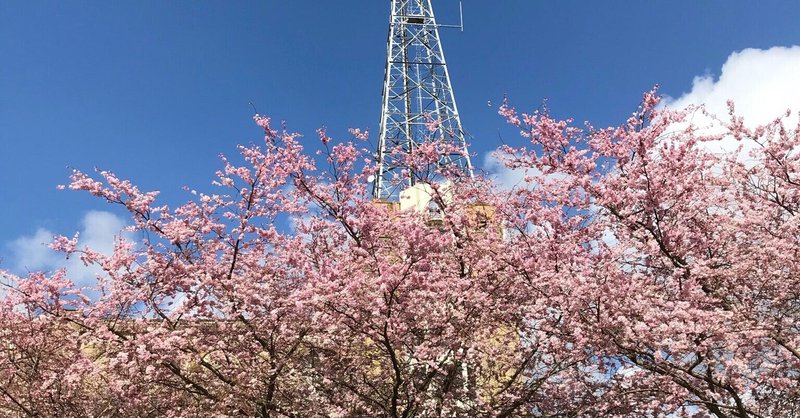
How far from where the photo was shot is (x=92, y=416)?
834cm

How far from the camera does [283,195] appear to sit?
900cm

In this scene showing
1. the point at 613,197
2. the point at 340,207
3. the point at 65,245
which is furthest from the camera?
the point at 340,207

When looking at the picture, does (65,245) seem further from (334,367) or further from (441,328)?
(441,328)

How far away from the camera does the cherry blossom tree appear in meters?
6.61

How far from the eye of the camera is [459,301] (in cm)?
767

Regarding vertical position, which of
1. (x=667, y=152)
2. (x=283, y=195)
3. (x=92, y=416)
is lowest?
(x=92, y=416)

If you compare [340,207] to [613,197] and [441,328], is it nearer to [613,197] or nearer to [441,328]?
[441,328]

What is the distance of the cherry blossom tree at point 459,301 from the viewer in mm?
6613

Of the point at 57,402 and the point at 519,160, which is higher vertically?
the point at 519,160

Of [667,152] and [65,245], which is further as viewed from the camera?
[65,245]

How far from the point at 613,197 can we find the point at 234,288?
4691 mm

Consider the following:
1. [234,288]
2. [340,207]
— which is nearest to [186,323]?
[234,288]

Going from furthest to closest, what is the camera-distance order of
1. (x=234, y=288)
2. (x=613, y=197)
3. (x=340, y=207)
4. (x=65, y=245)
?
1. (x=340, y=207)
2. (x=65, y=245)
3. (x=234, y=288)
4. (x=613, y=197)

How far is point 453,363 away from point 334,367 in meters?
1.52
